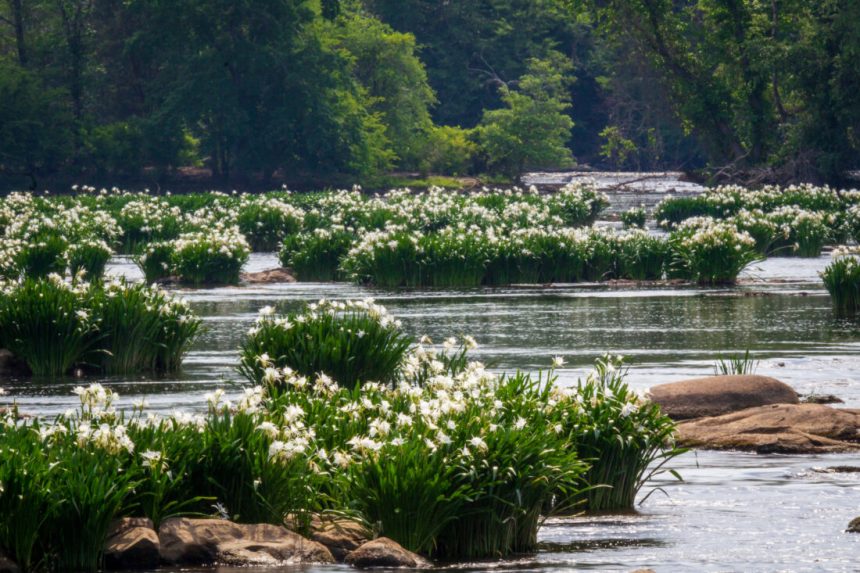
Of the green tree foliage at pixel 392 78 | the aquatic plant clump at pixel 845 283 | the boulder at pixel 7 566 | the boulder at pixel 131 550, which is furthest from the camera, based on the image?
the green tree foliage at pixel 392 78

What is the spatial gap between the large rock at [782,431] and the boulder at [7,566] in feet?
21.3

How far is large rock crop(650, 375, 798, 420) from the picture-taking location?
556 inches

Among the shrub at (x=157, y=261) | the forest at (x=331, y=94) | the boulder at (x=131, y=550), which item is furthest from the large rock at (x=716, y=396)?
the forest at (x=331, y=94)

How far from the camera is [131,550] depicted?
27.9 ft

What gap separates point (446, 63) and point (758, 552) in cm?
9784

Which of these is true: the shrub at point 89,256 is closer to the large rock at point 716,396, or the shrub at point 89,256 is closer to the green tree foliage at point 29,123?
the large rock at point 716,396

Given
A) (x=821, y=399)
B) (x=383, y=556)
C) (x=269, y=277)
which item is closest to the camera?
(x=383, y=556)

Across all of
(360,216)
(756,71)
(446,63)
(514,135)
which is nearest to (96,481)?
(360,216)

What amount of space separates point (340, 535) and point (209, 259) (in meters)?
23.8

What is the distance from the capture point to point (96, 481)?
8.34 meters

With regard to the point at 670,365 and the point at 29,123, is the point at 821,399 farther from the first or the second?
the point at 29,123

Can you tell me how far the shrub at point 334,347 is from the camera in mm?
14648

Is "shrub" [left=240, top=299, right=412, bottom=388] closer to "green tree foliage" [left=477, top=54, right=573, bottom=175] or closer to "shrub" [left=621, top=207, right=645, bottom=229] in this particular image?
"shrub" [left=621, top=207, right=645, bottom=229]

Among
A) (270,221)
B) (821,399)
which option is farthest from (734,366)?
(270,221)
